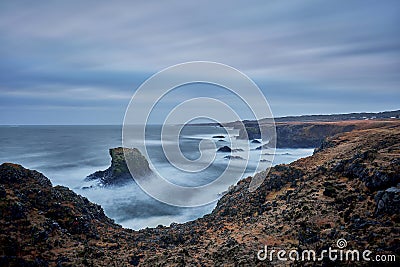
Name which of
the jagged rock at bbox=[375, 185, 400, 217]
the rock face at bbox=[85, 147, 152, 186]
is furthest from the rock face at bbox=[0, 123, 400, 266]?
the rock face at bbox=[85, 147, 152, 186]

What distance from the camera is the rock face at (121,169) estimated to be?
32656 mm

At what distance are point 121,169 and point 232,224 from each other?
72.6 ft

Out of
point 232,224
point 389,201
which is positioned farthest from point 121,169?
point 389,201

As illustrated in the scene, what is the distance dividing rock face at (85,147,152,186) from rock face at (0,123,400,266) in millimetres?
16935

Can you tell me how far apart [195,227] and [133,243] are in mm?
3646

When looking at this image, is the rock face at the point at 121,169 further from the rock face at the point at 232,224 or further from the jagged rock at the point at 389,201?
the jagged rock at the point at 389,201

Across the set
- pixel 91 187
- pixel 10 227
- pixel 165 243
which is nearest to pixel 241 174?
pixel 91 187

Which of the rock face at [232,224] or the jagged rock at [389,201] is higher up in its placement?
the jagged rock at [389,201]

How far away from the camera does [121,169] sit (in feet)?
110

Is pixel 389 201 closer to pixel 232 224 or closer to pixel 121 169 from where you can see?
pixel 232 224

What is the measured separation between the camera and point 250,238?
11516mm

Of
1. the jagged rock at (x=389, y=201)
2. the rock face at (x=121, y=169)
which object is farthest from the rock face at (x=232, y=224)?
the rock face at (x=121, y=169)

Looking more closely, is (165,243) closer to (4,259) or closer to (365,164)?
(4,259)

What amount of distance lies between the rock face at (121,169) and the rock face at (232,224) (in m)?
16.9
